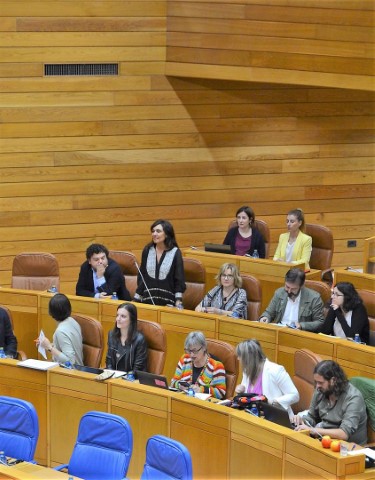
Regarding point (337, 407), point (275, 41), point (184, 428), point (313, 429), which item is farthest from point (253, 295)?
point (275, 41)

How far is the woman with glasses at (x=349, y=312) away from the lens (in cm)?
671

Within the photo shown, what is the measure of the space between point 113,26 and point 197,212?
2.03 meters

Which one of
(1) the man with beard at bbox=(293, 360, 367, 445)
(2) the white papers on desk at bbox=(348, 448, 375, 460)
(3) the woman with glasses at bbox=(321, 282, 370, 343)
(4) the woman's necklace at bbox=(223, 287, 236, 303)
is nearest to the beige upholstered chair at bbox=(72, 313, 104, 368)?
(4) the woman's necklace at bbox=(223, 287, 236, 303)

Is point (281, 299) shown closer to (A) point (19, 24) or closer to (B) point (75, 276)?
(B) point (75, 276)

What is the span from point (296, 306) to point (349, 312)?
0.53m

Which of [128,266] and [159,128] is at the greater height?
[159,128]

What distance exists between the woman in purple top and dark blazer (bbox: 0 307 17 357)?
2.54 metres

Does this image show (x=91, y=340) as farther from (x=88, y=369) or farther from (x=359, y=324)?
(x=359, y=324)

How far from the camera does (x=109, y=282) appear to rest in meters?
7.76

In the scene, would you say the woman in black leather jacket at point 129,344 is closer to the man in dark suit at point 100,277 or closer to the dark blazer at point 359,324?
the man in dark suit at point 100,277

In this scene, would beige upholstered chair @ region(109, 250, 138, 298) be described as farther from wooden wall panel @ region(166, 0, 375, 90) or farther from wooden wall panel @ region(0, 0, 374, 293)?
wooden wall panel @ region(166, 0, 375, 90)

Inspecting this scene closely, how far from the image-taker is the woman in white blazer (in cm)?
591

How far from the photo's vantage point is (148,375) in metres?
6.02

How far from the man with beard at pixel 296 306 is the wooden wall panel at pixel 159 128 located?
7.58 feet
